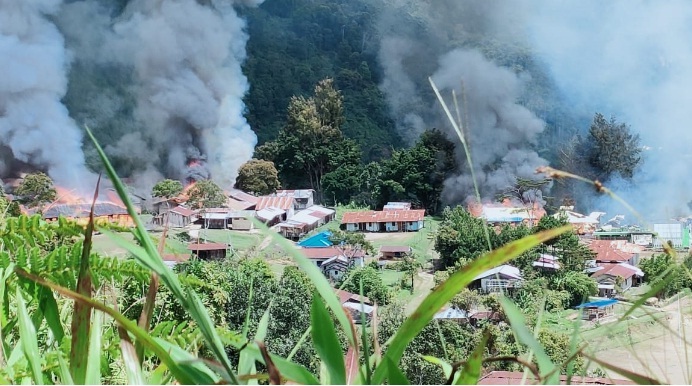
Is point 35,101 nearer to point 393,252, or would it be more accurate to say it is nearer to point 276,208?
point 276,208

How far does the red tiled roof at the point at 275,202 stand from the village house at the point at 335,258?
4.43 ft

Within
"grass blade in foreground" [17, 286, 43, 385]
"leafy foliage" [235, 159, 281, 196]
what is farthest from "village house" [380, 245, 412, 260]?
"grass blade in foreground" [17, 286, 43, 385]

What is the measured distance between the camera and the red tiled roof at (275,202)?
7.48m

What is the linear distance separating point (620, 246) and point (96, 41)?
6063mm

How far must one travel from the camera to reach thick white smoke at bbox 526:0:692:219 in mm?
8750

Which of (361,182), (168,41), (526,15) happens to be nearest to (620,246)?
(361,182)

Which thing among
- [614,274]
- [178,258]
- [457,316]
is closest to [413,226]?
[614,274]

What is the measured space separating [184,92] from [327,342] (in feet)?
28.4

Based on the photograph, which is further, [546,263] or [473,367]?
[546,263]

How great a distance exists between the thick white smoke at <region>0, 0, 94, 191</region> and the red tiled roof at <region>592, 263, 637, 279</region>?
4661mm

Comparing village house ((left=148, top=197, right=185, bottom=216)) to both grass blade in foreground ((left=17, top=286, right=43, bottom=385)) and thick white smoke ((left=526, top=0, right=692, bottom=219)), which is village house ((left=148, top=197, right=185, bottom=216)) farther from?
grass blade in foreground ((left=17, top=286, right=43, bottom=385))

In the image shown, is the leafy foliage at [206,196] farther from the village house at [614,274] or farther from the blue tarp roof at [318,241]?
the village house at [614,274]

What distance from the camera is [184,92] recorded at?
8.60 m

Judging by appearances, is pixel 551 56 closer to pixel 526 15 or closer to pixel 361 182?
pixel 526 15
